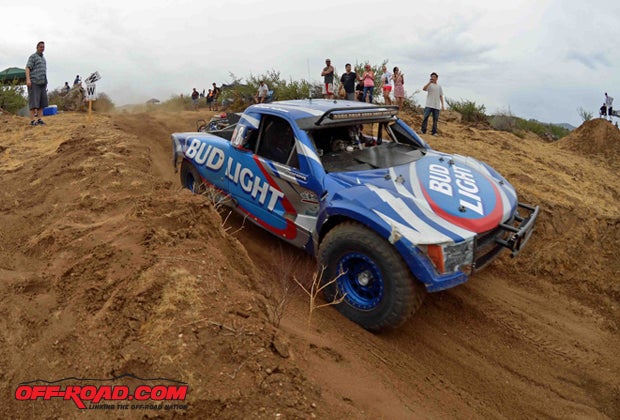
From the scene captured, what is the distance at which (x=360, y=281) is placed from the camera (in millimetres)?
3674

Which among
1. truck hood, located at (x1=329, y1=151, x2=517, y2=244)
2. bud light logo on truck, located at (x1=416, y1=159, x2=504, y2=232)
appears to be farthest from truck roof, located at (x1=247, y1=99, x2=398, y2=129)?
bud light logo on truck, located at (x1=416, y1=159, x2=504, y2=232)

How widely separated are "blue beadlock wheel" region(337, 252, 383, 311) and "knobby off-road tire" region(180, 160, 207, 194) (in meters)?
2.79

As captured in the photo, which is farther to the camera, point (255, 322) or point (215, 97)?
point (215, 97)

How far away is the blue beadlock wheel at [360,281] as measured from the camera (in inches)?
139

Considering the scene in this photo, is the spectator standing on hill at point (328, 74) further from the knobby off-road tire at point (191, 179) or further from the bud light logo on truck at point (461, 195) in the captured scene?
the bud light logo on truck at point (461, 195)

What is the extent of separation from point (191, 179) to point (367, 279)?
12.0 feet

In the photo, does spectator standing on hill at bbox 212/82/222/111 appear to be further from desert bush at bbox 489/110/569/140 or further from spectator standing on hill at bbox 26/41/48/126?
desert bush at bbox 489/110/569/140

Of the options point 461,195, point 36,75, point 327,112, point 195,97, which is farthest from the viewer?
point 195,97

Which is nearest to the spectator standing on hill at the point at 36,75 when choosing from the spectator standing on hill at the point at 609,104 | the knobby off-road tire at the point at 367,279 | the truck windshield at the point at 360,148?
the truck windshield at the point at 360,148

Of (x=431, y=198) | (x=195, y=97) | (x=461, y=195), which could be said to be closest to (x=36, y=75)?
(x=431, y=198)

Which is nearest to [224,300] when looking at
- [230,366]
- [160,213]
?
[230,366]

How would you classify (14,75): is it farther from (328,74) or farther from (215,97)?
(328,74)

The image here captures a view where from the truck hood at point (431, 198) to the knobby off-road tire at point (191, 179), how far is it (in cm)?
248
